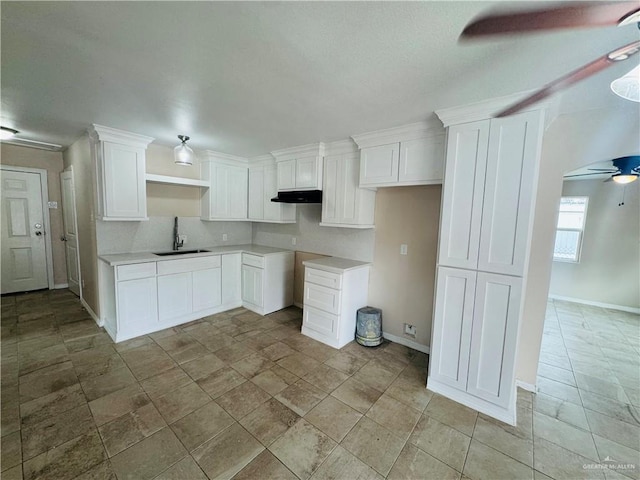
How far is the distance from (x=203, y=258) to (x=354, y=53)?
10.7ft

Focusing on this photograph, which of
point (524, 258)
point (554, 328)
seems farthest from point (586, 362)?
point (524, 258)

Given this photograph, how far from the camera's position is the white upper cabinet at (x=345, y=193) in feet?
10.4

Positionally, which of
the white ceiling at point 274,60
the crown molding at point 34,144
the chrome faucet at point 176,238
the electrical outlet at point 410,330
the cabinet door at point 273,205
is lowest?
the electrical outlet at point 410,330

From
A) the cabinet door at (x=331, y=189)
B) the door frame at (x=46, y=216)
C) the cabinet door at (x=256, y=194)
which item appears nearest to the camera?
the cabinet door at (x=331, y=189)

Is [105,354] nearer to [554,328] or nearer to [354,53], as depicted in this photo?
[354,53]

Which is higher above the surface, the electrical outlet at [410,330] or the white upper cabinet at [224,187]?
the white upper cabinet at [224,187]

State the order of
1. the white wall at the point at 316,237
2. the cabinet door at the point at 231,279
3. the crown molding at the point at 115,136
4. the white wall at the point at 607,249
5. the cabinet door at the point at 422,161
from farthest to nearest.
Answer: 1. the white wall at the point at 607,249
2. the cabinet door at the point at 231,279
3. the white wall at the point at 316,237
4. the crown molding at the point at 115,136
5. the cabinet door at the point at 422,161

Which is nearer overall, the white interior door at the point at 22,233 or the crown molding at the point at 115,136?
the crown molding at the point at 115,136

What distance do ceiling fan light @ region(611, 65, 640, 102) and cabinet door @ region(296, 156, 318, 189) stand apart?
2707 millimetres

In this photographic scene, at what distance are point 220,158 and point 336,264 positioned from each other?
2538 mm

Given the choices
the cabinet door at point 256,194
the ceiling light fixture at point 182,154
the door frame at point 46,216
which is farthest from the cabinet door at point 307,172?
the door frame at point 46,216

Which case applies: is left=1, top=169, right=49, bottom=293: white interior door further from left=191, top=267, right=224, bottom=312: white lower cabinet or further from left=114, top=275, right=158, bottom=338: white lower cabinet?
left=191, top=267, right=224, bottom=312: white lower cabinet

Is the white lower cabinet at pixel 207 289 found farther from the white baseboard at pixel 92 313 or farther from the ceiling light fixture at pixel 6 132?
the ceiling light fixture at pixel 6 132

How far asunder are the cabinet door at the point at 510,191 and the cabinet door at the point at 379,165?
0.89m
